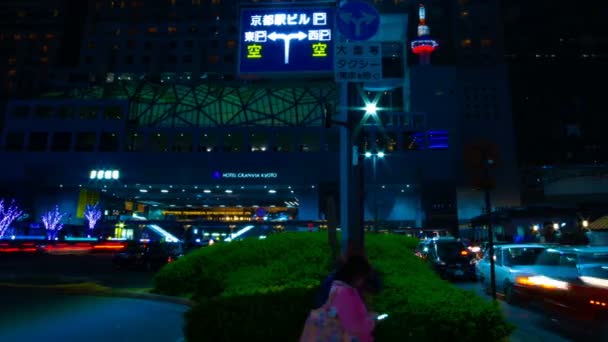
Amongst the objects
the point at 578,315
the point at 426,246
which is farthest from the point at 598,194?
the point at 578,315

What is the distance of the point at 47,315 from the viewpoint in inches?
423

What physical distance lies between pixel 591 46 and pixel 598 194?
29.7 meters

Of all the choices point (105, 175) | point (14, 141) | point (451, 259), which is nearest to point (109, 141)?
point (105, 175)

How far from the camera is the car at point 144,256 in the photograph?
2489cm

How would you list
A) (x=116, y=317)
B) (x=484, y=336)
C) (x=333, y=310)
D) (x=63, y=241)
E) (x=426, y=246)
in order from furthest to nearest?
(x=63, y=241) < (x=426, y=246) < (x=116, y=317) < (x=484, y=336) < (x=333, y=310)

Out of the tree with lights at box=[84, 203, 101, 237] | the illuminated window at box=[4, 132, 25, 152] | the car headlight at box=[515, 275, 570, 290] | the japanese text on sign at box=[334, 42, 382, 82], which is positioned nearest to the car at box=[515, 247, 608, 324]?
the car headlight at box=[515, 275, 570, 290]

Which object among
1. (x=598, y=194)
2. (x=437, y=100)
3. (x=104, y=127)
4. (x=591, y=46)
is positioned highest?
(x=591, y=46)

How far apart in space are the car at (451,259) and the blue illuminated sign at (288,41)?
12398 mm

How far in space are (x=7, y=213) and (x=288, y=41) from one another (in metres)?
60.6

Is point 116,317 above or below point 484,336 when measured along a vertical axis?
below

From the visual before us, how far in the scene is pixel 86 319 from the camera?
33.8 ft

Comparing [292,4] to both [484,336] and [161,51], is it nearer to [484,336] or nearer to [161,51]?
[484,336]

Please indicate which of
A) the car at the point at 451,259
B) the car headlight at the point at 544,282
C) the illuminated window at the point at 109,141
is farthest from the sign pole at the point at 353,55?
the illuminated window at the point at 109,141

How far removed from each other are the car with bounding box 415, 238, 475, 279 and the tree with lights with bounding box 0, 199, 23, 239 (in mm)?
48836
